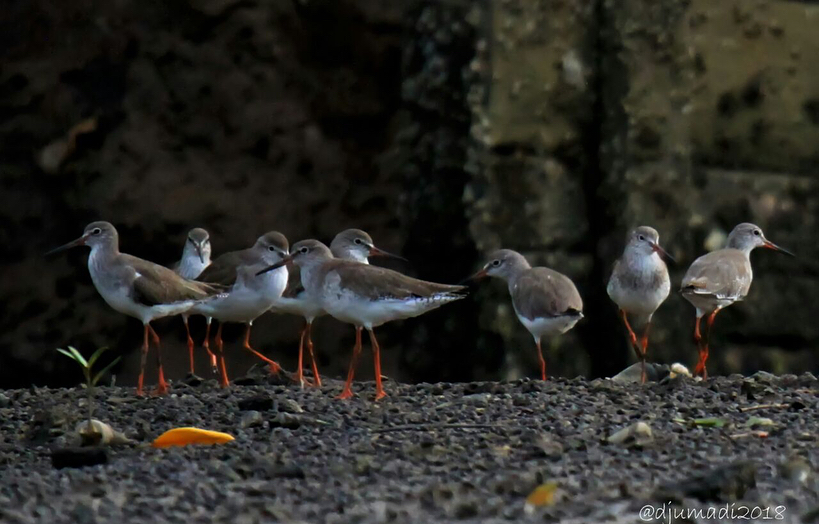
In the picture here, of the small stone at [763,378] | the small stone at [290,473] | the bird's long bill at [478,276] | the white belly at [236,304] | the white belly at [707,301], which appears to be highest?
the bird's long bill at [478,276]

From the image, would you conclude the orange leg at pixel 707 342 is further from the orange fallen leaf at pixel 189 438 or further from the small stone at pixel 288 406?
the orange fallen leaf at pixel 189 438

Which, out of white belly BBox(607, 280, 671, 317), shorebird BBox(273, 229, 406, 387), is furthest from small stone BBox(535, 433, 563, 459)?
shorebird BBox(273, 229, 406, 387)

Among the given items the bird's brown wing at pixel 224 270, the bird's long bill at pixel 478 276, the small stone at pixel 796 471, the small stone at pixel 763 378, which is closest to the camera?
the small stone at pixel 796 471

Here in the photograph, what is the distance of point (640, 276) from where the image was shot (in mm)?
9266

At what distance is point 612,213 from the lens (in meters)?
10.4

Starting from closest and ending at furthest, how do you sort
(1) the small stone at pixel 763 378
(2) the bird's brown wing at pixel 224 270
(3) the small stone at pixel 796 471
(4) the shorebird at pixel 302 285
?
(3) the small stone at pixel 796 471, (1) the small stone at pixel 763 378, (2) the bird's brown wing at pixel 224 270, (4) the shorebird at pixel 302 285

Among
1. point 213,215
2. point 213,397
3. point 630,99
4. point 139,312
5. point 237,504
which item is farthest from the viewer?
point 213,215

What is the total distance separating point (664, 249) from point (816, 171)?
1332 mm

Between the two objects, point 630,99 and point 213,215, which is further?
point 213,215

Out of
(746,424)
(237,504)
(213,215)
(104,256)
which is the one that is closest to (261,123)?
(213,215)

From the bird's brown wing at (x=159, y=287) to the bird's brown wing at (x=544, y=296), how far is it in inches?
77.8

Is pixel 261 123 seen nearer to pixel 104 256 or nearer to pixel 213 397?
pixel 104 256

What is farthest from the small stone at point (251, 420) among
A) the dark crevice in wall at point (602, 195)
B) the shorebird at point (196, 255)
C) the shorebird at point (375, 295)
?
the dark crevice in wall at point (602, 195)

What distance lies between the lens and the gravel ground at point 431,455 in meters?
5.02
